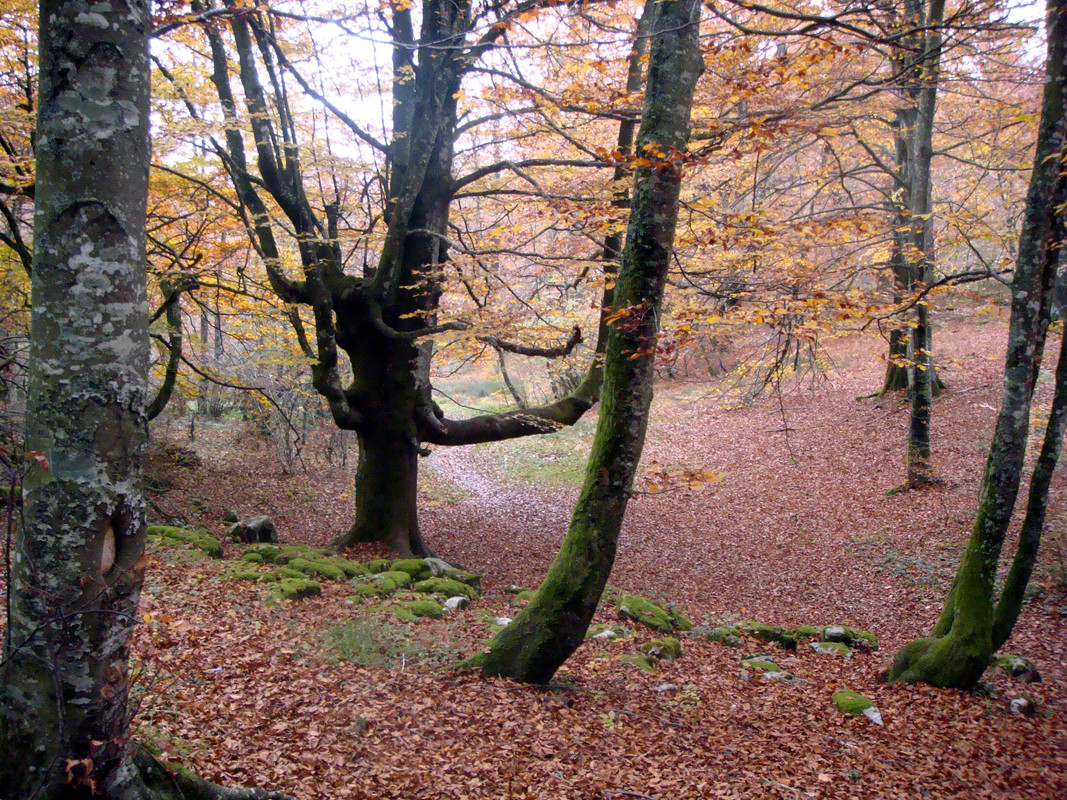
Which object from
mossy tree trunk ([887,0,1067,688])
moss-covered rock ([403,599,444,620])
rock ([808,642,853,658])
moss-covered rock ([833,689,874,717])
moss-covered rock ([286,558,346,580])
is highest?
mossy tree trunk ([887,0,1067,688])

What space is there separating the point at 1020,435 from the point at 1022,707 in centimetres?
235

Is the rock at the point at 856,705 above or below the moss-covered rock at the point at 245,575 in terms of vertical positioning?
below

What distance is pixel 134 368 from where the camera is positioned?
2.34m

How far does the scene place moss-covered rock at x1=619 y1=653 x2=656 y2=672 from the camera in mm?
5910

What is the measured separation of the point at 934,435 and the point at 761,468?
3791mm

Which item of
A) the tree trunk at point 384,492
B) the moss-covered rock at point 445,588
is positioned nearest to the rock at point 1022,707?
the moss-covered rock at point 445,588

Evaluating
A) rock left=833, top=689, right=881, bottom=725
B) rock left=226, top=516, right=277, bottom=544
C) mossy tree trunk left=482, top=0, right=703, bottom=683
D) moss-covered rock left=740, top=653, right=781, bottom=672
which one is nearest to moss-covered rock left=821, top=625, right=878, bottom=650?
moss-covered rock left=740, top=653, right=781, bottom=672

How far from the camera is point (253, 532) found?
9.49m

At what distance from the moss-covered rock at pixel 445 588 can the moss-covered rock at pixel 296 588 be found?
4.18ft

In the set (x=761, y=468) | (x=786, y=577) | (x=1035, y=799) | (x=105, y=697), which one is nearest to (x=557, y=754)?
(x=105, y=697)

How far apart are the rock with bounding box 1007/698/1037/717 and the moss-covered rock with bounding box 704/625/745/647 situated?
2.49m

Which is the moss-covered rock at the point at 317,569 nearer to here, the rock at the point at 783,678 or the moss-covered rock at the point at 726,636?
the moss-covered rock at the point at 726,636

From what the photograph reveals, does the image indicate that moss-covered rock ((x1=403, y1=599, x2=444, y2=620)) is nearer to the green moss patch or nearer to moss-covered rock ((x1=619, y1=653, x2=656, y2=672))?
the green moss patch

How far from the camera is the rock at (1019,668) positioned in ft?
19.7
